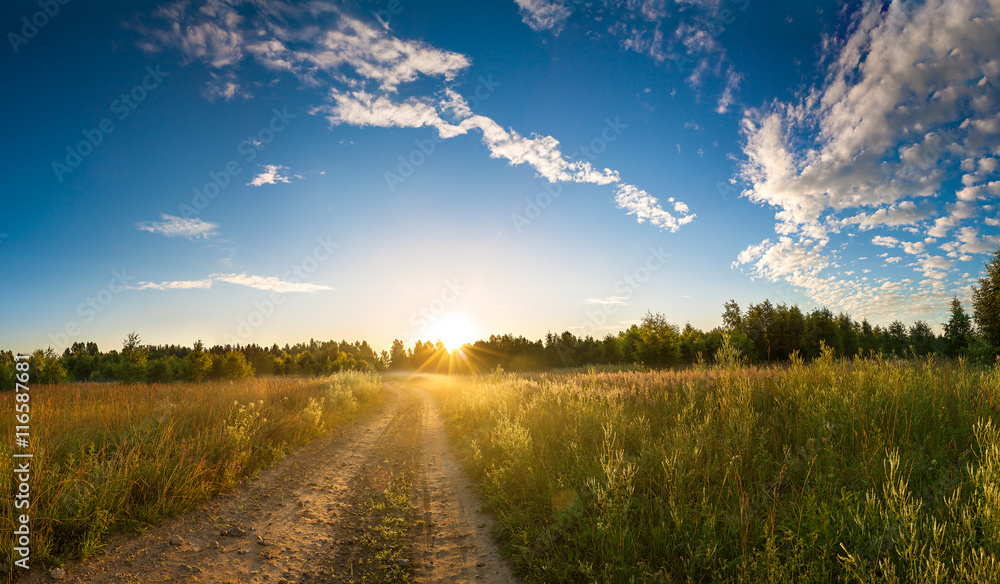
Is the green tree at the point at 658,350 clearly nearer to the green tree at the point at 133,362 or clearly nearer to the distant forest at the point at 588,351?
the distant forest at the point at 588,351

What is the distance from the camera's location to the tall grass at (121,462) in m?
3.85

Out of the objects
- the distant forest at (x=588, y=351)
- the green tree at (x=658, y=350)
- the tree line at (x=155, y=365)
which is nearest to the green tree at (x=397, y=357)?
the distant forest at (x=588, y=351)

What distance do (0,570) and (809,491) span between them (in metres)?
7.69

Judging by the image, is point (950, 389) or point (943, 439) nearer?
point (943, 439)

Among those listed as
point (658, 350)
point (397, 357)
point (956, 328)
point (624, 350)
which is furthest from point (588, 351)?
point (397, 357)

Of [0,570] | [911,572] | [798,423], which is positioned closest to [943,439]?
[798,423]

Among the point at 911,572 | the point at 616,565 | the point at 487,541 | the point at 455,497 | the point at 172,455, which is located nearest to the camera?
the point at 911,572

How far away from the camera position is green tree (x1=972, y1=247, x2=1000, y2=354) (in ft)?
72.4

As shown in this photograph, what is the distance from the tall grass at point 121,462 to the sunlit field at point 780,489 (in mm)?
4376

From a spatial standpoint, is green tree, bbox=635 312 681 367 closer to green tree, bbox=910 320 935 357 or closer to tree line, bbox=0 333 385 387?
tree line, bbox=0 333 385 387

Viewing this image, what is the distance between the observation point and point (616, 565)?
3738 millimetres

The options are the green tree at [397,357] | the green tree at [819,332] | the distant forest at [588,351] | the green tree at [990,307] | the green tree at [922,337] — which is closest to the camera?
the green tree at [990,307]

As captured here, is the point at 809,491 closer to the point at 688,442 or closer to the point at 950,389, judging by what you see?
the point at 688,442

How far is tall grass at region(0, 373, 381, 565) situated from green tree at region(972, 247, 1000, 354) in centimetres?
3605
